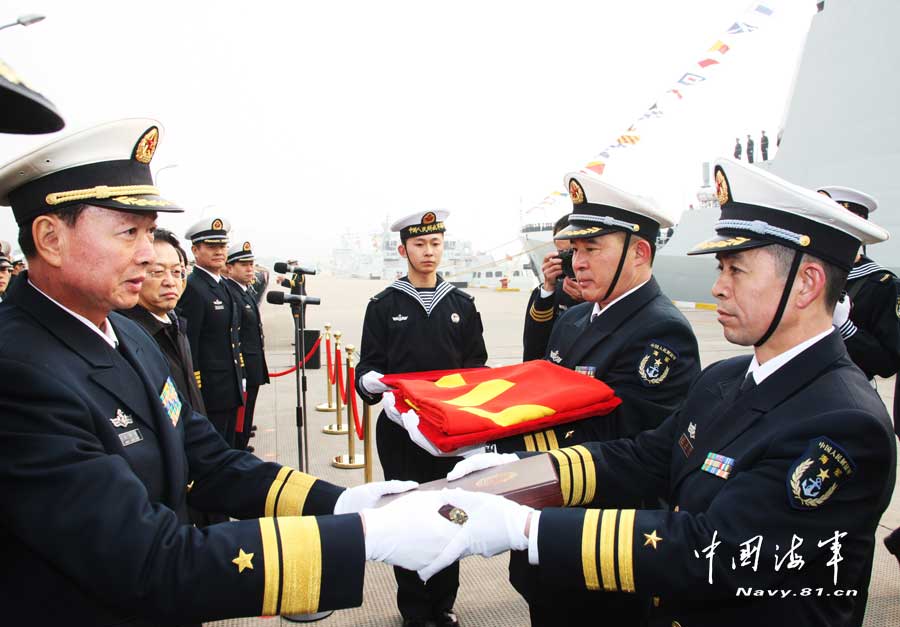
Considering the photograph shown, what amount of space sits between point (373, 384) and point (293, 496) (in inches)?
58.5

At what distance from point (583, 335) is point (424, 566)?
1.36 metres

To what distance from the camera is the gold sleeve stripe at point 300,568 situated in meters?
1.40

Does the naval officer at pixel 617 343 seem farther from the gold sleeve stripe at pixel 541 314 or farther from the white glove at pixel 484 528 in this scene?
the gold sleeve stripe at pixel 541 314

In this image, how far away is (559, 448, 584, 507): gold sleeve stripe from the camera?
2.04 meters

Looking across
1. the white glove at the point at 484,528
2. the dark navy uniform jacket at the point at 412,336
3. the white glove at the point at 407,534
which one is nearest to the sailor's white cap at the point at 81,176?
the white glove at the point at 407,534

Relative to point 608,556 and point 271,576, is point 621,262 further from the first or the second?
point 271,576

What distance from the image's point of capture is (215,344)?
5.16 m

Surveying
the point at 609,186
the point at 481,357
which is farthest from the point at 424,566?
the point at 481,357

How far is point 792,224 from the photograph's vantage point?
1.64 meters

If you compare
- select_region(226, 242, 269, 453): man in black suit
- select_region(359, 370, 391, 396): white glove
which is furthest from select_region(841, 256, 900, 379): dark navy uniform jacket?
select_region(226, 242, 269, 453): man in black suit

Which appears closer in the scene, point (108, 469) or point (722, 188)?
point (108, 469)

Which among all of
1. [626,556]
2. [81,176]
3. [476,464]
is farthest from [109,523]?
[626,556]

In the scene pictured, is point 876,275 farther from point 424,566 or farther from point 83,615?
point 83,615

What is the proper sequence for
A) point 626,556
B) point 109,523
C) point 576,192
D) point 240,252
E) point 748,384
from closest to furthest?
point 109,523, point 626,556, point 748,384, point 576,192, point 240,252
